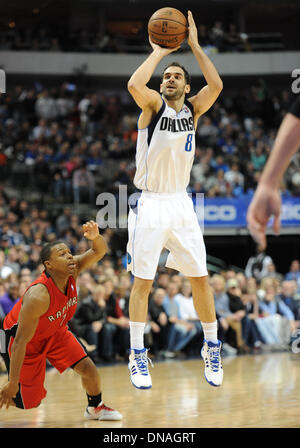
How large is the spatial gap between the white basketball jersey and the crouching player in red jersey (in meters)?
0.65

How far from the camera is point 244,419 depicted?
19.7ft

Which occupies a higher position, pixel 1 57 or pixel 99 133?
pixel 1 57

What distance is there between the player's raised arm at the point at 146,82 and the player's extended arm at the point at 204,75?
0.74 ft

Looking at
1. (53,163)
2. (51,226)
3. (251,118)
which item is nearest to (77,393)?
(51,226)

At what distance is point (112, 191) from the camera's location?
15.6 meters

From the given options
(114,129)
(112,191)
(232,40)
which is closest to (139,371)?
(112,191)

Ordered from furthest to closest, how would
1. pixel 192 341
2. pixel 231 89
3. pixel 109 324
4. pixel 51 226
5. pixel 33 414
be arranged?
pixel 231 89 → pixel 51 226 → pixel 192 341 → pixel 109 324 → pixel 33 414

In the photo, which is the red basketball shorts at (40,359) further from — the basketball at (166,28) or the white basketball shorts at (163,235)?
the basketball at (166,28)

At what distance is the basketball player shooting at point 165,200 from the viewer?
5.63 meters

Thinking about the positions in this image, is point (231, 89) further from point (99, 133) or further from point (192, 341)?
point (192, 341)

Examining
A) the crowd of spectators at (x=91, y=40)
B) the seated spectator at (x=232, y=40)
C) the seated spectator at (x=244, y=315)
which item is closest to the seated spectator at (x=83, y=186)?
the seated spectator at (x=244, y=315)

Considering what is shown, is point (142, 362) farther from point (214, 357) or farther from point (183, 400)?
point (183, 400)

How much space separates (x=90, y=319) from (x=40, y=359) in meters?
4.35

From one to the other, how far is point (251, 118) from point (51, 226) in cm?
877
